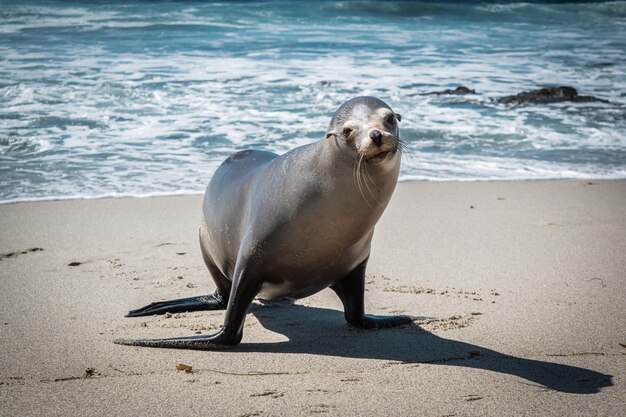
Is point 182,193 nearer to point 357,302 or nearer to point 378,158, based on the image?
point 357,302

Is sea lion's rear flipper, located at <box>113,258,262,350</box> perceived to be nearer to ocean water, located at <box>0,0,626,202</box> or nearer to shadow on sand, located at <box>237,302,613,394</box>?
shadow on sand, located at <box>237,302,613,394</box>

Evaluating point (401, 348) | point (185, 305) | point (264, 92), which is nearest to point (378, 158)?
point (401, 348)

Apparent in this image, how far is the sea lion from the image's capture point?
3602 mm

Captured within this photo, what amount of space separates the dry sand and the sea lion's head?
0.93 meters

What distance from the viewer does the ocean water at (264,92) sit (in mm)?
8602

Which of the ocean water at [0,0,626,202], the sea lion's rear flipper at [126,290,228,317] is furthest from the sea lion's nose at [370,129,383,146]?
the ocean water at [0,0,626,202]

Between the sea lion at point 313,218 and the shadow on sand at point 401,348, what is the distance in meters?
0.15

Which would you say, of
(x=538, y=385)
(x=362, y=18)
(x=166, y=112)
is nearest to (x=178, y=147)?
(x=166, y=112)

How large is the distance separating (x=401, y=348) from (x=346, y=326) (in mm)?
465

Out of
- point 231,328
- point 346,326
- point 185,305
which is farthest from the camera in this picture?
point 185,305

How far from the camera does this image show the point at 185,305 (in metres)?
→ 4.57

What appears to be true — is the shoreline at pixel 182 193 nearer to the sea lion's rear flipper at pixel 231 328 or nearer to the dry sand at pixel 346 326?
the dry sand at pixel 346 326

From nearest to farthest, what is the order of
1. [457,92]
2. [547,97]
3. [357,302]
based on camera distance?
[357,302] < [547,97] < [457,92]

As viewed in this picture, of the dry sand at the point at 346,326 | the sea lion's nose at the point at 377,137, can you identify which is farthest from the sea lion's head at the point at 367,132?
the dry sand at the point at 346,326
